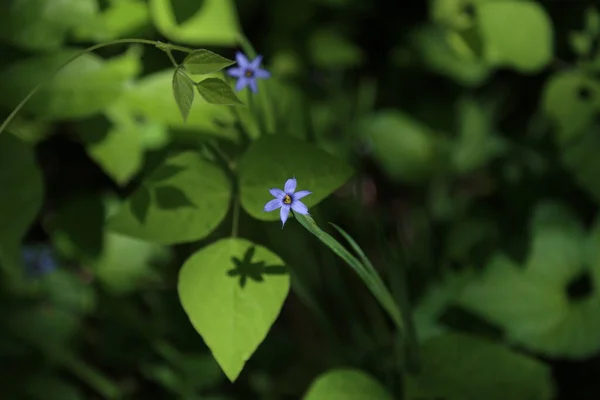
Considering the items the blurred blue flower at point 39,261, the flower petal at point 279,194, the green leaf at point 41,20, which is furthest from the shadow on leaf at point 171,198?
the blurred blue flower at point 39,261

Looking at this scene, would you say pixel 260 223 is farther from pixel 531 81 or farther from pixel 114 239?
pixel 531 81

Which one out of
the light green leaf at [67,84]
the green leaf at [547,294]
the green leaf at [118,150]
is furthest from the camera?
the green leaf at [547,294]

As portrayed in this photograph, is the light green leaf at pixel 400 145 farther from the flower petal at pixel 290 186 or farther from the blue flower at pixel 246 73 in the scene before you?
the flower petal at pixel 290 186

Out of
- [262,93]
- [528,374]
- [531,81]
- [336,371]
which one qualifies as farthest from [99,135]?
[531,81]


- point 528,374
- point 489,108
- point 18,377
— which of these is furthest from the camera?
point 489,108

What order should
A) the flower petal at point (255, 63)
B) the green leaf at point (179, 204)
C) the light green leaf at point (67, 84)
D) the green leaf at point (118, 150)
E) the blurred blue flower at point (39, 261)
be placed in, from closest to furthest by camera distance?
the green leaf at point (179, 204), the flower petal at point (255, 63), the light green leaf at point (67, 84), the green leaf at point (118, 150), the blurred blue flower at point (39, 261)

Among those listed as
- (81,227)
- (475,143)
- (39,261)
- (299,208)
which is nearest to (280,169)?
(299,208)
